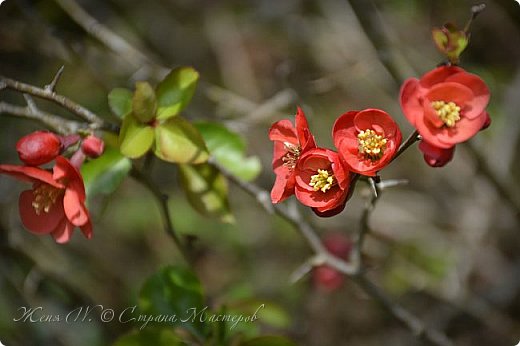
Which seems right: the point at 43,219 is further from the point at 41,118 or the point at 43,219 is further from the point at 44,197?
the point at 41,118

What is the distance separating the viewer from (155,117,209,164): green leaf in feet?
4.18

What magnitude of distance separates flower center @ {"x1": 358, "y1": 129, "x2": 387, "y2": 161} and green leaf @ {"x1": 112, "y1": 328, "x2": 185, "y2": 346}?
1.85 feet

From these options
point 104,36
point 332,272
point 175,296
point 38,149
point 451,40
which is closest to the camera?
point 451,40

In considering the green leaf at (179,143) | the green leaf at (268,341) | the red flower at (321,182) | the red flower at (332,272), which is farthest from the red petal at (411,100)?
the red flower at (332,272)

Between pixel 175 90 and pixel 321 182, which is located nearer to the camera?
pixel 321 182

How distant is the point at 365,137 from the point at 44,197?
65cm

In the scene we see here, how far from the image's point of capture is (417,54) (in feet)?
9.03

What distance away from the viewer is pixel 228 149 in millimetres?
1515

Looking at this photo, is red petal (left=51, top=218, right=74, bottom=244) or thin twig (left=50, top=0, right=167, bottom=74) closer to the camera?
red petal (left=51, top=218, right=74, bottom=244)

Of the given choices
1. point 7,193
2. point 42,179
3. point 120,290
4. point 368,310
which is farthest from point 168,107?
point 368,310

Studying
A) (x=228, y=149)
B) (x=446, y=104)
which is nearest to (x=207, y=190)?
(x=228, y=149)

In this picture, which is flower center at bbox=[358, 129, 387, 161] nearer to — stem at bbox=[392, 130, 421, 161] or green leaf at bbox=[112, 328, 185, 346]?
stem at bbox=[392, 130, 421, 161]

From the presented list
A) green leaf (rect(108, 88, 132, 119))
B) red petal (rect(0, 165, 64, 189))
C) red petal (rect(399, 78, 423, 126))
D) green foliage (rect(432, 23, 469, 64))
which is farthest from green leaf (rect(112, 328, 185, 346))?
green foliage (rect(432, 23, 469, 64))

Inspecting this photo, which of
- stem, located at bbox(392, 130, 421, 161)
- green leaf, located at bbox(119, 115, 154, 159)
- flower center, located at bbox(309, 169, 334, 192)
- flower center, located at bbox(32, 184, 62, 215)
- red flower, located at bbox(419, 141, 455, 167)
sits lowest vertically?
red flower, located at bbox(419, 141, 455, 167)
